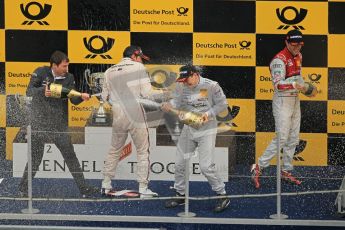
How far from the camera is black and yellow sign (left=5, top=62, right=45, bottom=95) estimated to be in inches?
356

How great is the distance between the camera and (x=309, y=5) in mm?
8836

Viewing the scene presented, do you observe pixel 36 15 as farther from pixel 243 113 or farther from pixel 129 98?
pixel 243 113

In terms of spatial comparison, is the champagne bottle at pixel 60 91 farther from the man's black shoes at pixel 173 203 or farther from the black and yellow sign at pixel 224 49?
the black and yellow sign at pixel 224 49

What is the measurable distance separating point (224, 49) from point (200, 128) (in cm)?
166

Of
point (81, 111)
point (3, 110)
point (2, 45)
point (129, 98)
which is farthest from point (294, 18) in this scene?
point (3, 110)

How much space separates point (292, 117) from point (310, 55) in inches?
40.1

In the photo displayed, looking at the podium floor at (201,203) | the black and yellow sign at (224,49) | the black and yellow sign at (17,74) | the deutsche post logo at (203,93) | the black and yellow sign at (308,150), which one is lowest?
the podium floor at (201,203)

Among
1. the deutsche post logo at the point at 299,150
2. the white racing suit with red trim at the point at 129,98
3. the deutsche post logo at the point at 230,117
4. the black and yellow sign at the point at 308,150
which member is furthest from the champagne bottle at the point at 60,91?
the deutsche post logo at the point at 299,150

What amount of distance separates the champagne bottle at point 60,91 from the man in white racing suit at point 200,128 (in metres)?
0.82

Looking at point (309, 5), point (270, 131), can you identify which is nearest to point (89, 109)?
point (270, 131)

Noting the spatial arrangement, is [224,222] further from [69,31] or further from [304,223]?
[69,31]

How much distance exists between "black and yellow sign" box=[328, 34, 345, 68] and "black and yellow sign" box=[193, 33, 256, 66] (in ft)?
2.52

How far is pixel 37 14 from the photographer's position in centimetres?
898

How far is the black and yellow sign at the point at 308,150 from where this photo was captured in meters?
7.45
